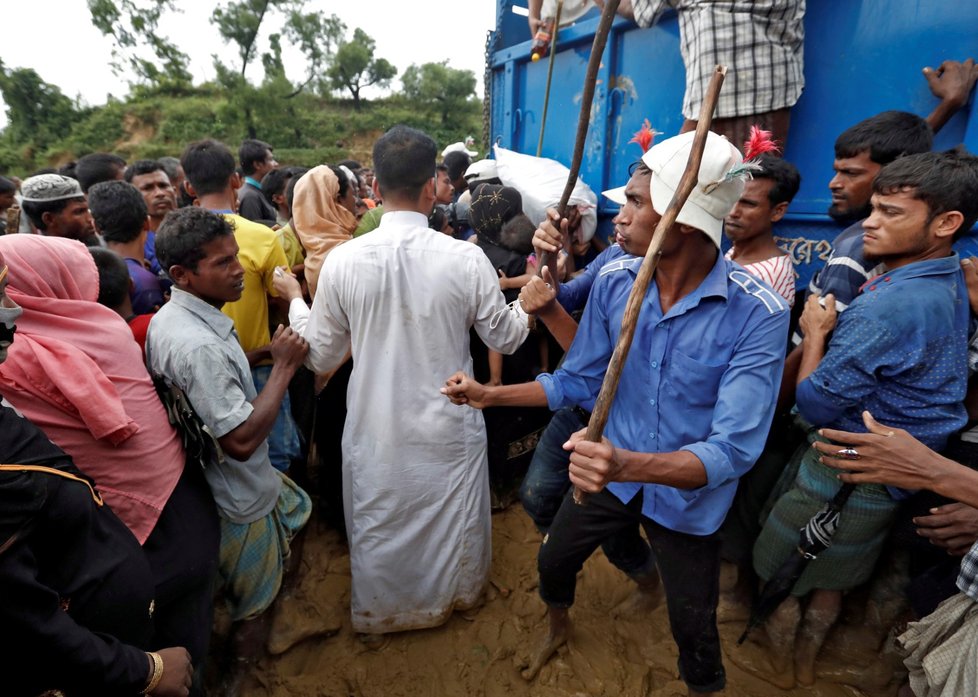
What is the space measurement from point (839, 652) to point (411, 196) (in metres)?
2.64

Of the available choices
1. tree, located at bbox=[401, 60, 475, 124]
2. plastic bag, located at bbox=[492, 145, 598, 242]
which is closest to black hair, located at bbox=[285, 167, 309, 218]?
plastic bag, located at bbox=[492, 145, 598, 242]

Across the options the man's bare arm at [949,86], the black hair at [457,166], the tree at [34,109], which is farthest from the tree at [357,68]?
the man's bare arm at [949,86]

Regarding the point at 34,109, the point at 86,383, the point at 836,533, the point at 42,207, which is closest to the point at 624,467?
the point at 836,533

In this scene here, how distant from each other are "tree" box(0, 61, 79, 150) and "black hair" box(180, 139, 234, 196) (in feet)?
103

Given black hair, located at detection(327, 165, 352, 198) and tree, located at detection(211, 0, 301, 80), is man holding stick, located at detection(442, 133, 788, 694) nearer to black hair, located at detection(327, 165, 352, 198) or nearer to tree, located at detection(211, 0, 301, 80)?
black hair, located at detection(327, 165, 352, 198)

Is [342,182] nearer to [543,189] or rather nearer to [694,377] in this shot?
[543,189]

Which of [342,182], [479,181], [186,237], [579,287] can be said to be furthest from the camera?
[479,181]

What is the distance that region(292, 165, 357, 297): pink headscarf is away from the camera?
9.78ft

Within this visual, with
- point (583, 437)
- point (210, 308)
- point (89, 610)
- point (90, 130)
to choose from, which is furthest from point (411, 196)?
point (90, 130)

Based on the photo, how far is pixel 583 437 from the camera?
1295 mm

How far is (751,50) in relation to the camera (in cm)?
234

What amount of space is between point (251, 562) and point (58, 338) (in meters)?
1.03

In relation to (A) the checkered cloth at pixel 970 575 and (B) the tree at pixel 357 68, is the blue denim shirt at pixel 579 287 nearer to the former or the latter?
(A) the checkered cloth at pixel 970 575

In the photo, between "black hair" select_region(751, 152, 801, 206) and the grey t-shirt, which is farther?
"black hair" select_region(751, 152, 801, 206)
